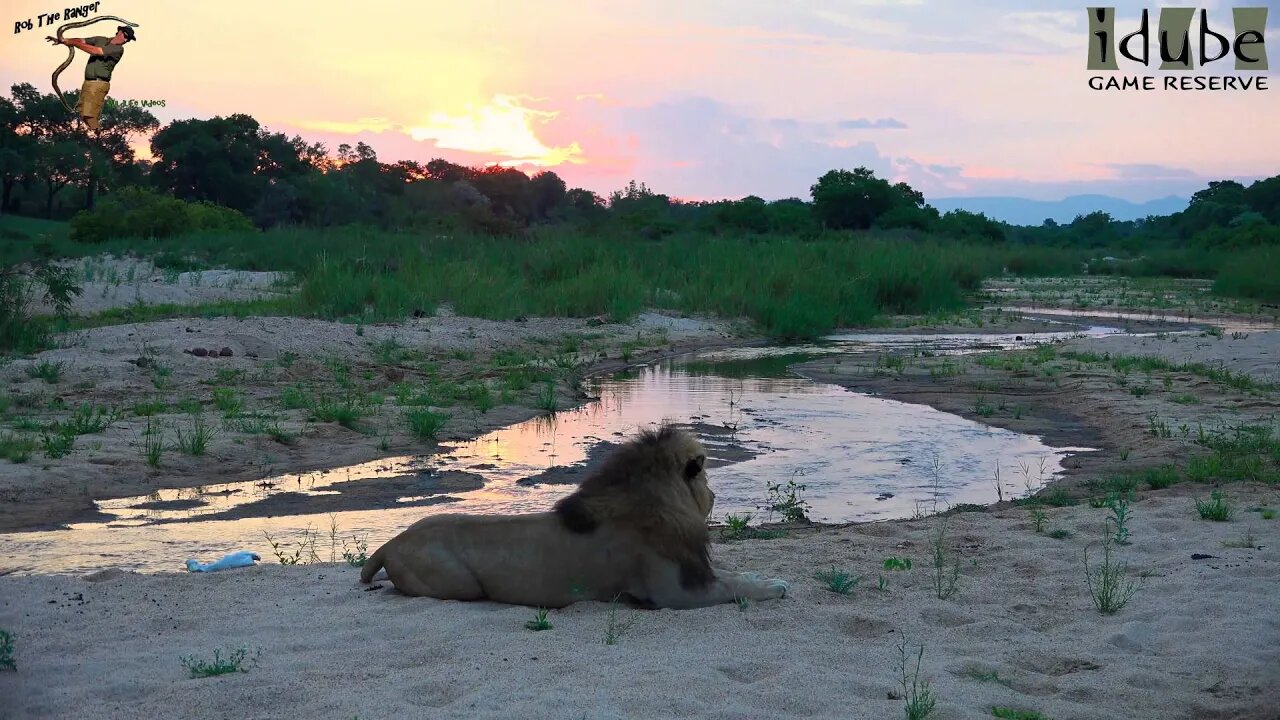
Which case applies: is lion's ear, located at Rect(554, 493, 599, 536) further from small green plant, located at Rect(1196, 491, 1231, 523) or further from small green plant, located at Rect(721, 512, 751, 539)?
small green plant, located at Rect(1196, 491, 1231, 523)

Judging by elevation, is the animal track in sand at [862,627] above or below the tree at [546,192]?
below

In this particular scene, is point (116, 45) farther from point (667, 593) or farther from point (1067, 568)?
point (1067, 568)

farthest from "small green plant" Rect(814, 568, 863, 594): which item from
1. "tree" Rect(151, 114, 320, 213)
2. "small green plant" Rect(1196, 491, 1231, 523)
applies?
"tree" Rect(151, 114, 320, 213)

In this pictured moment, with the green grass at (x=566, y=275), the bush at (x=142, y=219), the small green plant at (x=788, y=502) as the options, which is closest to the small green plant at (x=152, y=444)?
the small green plant at (x=788, y=502)

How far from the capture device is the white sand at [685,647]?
4.15 m

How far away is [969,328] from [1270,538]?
1796 centimetres

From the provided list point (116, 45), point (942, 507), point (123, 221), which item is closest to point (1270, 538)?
point (942, 507)

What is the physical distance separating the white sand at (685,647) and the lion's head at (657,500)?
0.31 metres

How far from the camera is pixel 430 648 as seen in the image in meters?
4.75

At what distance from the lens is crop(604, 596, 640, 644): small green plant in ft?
16.0

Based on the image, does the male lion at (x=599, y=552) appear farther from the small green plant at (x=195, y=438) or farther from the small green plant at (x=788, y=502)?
the small green plant at (x=195, y=438)

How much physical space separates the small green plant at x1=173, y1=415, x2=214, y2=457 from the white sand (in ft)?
11.2

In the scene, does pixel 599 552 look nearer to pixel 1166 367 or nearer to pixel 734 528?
pixel 734 528

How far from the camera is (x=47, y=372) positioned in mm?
11984
